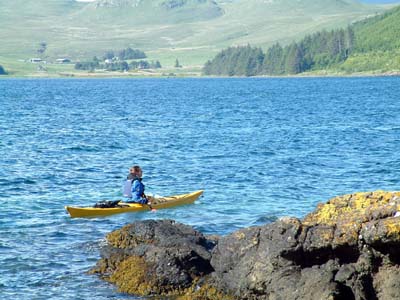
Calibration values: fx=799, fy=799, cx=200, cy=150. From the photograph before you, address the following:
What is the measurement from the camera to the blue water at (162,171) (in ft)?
75.9

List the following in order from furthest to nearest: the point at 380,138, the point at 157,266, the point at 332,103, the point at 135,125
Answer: the point at 332,103
the point at 135,125
the point at 380,138
the point at 157,266

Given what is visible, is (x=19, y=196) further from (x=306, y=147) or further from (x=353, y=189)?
(x=306, y=147)

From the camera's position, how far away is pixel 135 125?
2926 inches

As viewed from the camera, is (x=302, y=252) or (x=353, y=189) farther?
(x=353, y=189)

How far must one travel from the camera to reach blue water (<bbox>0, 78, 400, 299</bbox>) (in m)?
23.1

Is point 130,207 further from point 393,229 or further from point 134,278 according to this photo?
point 393,229

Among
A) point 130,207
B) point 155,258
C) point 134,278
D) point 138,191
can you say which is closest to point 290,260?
point 155,258

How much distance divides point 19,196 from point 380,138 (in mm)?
33795

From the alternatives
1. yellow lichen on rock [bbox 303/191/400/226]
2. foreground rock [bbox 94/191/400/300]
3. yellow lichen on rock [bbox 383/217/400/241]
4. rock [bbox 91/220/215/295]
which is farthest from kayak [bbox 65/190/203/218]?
yellow lichen on rock [bbox 383/217/400/241]

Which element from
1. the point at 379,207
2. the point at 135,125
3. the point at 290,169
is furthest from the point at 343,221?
the point at 135,125

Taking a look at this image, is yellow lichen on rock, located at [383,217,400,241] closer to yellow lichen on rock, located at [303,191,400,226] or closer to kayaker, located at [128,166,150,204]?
yellow lichen on rock, located at [303,191,400,226]

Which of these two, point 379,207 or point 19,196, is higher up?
point 379,207

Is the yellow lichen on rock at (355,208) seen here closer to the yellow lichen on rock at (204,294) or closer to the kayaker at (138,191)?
the yellow lichen on rock at (204,294)

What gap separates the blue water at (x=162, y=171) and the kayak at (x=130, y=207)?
1.38 feet
